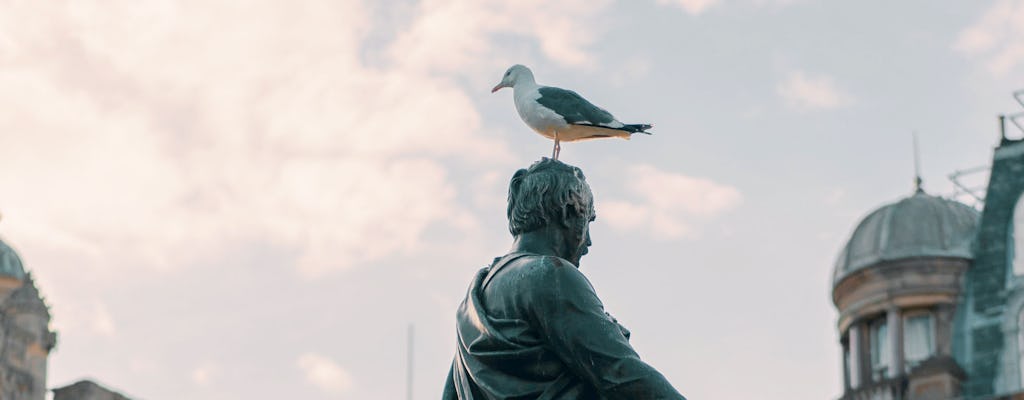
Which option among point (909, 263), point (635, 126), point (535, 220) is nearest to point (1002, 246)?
point (909, 263)

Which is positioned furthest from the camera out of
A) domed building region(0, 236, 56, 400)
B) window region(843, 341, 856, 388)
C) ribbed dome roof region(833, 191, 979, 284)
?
window region(843, 341, 856, 388)

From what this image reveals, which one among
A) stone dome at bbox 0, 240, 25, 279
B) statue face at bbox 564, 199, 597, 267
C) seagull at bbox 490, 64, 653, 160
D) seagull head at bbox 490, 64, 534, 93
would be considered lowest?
statue face at bbox 564, 199, 597, 267

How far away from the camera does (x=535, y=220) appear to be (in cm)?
1259

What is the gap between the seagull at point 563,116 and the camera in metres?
15.7

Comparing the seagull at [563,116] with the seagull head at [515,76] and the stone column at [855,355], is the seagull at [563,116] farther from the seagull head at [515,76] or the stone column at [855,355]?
the stone column at [855,355]

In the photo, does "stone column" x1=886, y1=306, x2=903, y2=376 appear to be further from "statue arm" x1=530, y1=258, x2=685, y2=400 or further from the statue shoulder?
"statue arm" x1=530, y1=258, x2=685, y2=400

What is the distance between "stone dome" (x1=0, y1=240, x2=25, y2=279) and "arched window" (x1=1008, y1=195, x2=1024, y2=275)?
1155 inches

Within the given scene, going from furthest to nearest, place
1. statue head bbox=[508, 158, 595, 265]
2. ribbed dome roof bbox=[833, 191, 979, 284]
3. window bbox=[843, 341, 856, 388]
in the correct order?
window bbox=[843, 341, 856, 388] → ribbed dome roof bbox=[833, 191, 979, 284] → statue head bbox=[508, 158, 595, 265]

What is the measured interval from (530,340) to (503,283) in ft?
1.13

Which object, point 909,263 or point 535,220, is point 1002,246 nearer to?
point 909,263

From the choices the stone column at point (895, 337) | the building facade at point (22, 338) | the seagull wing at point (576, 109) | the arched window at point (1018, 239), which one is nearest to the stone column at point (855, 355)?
the stone column at point (895, 337)

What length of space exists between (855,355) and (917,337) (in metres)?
1.90

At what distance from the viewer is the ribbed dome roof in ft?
252

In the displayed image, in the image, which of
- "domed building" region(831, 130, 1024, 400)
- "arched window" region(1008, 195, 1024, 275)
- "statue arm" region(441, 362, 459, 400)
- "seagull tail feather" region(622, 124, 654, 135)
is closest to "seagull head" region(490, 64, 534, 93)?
"seagull tail feather" region(622, 124, 654, 135)
